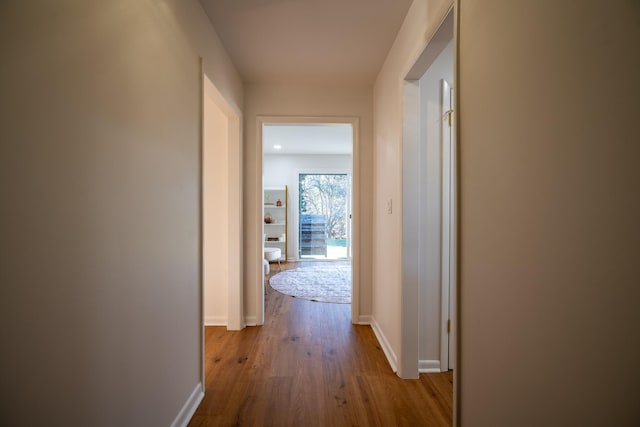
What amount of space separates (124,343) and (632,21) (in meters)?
1.63

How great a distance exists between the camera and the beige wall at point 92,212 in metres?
0.68

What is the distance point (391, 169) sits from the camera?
235 centimetres

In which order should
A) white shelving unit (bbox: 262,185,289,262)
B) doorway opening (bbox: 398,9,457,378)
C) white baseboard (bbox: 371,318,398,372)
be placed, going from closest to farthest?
doorway opening (bbox: 398,9,457,378) → white baseboard (bbox: 371,318,398,372) → white shelving unit (bbox: 262,185,289,262)

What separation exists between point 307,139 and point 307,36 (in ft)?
10.9

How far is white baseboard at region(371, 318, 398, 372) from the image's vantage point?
219 cm

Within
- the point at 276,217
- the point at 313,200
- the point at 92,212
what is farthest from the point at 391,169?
the point at 276,217

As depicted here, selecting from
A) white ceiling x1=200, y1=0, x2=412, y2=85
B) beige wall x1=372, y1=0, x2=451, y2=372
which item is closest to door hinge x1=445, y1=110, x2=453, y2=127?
beige wall x1=372, y1=0, x2=451, y2=372

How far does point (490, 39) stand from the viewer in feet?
3.31

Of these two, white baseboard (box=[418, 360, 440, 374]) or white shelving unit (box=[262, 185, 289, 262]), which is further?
white shelving unit (box=[262, 185, 289, 262])

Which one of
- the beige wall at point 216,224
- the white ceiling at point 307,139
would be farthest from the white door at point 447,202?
the white ceiling at point 307,139

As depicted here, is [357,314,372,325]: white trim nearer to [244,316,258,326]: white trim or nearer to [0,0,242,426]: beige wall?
[244,316,258,326]: white trim

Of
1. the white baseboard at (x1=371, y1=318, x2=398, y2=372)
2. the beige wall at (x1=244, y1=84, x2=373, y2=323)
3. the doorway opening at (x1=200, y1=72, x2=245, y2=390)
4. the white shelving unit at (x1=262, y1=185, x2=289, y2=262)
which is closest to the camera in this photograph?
the white baseboard at (x1=371, y1=318, x2=398, y2=372)

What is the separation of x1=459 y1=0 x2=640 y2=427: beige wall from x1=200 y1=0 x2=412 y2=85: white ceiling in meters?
1.01

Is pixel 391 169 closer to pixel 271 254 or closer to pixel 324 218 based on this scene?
pixel 271 254
